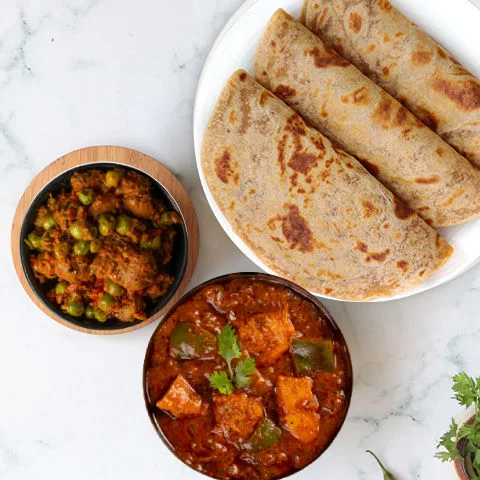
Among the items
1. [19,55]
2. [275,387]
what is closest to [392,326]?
[275,387]

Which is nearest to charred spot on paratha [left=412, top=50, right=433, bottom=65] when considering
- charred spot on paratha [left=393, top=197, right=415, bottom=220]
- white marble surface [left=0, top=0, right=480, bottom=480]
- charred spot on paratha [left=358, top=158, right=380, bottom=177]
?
charred spot on paratha [left=358, top=158, right=380, bottom=177]

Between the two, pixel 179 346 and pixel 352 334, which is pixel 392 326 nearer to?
pixel 352 334

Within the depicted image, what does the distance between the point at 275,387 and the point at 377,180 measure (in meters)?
1.13

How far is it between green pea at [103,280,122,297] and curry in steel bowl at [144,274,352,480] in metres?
0.27

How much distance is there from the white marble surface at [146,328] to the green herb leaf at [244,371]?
65 cm

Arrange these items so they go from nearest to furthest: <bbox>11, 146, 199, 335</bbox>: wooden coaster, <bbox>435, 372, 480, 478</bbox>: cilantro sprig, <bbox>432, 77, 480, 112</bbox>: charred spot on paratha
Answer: <bbox>435, 372, 480, 478</bbox>: cilantro sprig
<bbox>432, 77, 480, 112</bbox>: charred spot on paratha
<bbox>11, 146, 199, 335</bbox>: wooden coaster

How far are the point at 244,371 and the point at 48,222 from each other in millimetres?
1218

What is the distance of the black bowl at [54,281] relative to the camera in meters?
3.17

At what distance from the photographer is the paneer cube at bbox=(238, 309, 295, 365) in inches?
124

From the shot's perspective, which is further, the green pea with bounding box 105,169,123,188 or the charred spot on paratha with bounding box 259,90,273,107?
the green pea with bounding box 105,169,123,188

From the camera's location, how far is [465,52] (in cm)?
313

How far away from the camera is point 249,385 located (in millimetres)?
3168

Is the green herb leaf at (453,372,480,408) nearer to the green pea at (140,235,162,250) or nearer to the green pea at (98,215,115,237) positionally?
the green pea at (140,235,162,250)

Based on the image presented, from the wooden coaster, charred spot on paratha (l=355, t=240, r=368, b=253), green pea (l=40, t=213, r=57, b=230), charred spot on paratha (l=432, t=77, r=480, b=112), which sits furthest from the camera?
the wooden coaster
